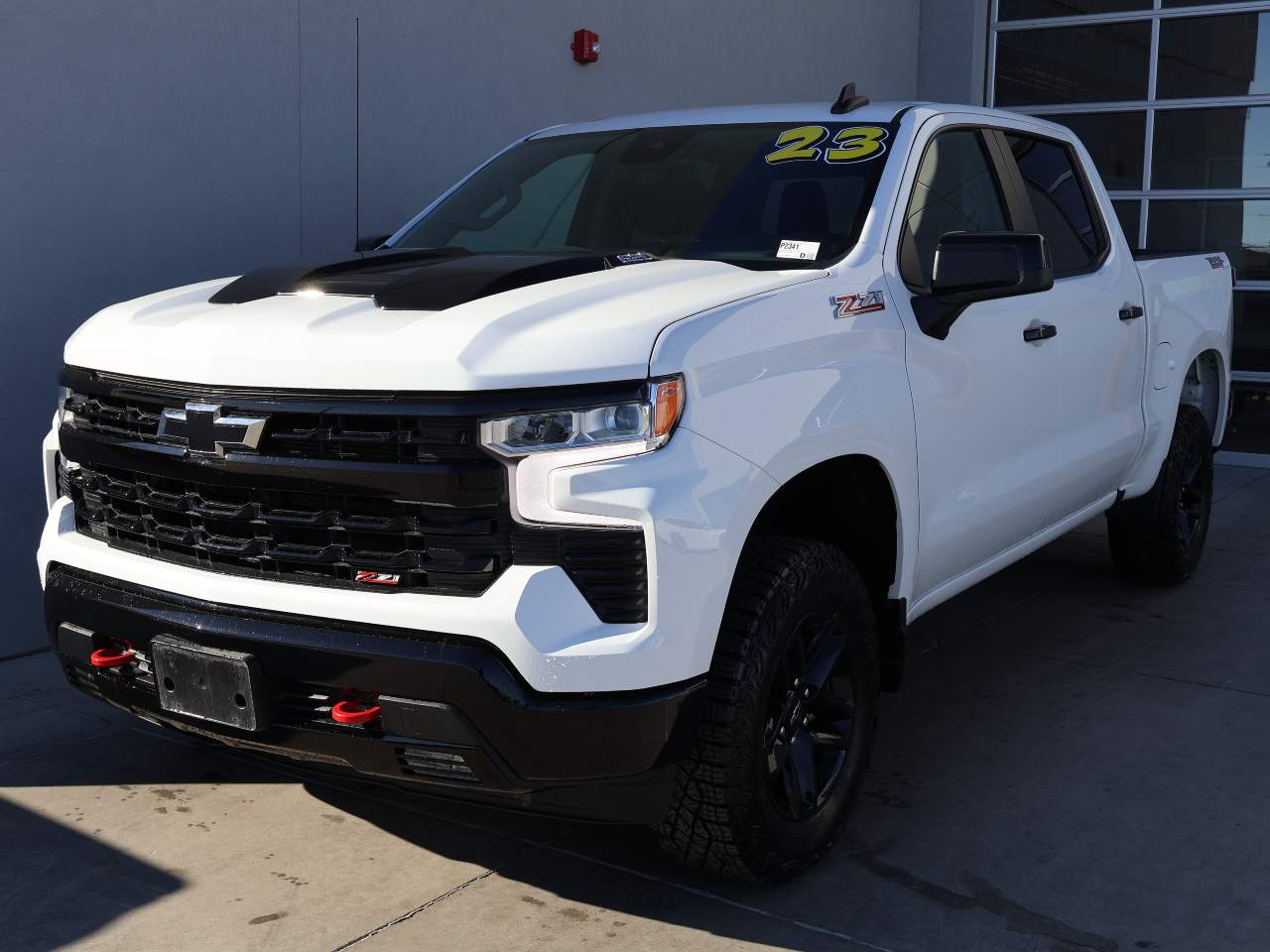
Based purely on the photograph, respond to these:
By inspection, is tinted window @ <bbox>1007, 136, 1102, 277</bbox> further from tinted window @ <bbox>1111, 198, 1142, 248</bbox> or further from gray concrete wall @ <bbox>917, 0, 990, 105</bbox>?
gray concrete wall @ <bbox>917, 0, 990, 105</bbox>

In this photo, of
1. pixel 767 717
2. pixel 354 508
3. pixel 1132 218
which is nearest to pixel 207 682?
pixel 354 508

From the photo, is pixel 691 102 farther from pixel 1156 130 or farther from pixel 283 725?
pixel 283 725

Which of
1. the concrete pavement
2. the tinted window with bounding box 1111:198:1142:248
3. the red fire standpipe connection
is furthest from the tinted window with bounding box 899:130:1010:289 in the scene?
the tinted window with bounding box 1111:198:1142:248

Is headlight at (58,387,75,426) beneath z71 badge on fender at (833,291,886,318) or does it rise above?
beneath

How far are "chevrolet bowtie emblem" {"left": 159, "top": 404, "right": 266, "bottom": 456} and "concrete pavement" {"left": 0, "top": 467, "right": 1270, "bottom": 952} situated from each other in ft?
2.47

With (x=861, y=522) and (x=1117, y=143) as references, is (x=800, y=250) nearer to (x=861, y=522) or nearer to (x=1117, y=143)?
(x=861, y=522)

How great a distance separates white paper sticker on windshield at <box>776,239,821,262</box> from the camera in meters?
3.46

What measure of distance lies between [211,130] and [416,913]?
138 inches

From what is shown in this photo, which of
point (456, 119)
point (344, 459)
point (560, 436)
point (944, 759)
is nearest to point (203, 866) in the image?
point (344, 459)

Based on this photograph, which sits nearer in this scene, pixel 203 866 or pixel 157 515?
pixel 157 515

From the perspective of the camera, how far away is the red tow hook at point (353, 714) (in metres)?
2.67

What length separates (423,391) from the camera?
102 inches

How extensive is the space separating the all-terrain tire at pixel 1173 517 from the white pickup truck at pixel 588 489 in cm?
179

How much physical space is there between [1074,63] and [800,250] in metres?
8.42
